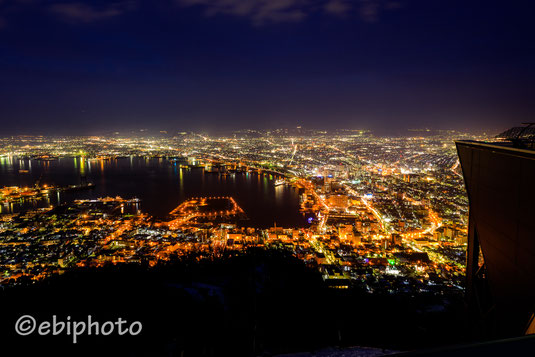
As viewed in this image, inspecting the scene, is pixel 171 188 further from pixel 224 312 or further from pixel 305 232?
pixel 224 312

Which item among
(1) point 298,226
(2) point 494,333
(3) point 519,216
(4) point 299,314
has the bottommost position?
(1) point 298,226

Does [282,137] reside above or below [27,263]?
above

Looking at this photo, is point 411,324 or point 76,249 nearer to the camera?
point 411,324

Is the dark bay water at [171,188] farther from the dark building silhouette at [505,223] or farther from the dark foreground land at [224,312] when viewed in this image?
the dark building silhouette at [505,223]

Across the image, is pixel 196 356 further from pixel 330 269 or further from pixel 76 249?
pixel 76 249

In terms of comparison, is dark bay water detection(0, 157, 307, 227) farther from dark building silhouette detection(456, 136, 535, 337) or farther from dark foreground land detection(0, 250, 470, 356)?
dark building silhouette detection(456, 136, 535, 337)

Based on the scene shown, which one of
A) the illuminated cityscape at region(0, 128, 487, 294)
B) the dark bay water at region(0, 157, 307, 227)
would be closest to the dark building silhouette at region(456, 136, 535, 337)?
Result: the illuminated cityscape at region(0, 128, 487, 294)

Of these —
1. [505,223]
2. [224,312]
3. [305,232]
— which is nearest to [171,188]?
[305,232]

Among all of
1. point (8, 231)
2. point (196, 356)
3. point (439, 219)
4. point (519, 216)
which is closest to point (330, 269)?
point (196, 356)
